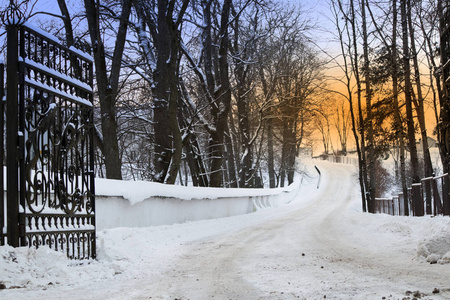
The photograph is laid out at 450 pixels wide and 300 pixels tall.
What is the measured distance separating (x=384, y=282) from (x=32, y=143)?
15.1 feet

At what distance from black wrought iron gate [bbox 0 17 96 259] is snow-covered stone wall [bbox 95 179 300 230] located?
1.87 meters

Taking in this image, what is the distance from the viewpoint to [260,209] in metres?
29.4

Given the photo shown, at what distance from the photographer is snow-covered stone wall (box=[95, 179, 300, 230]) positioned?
10.6m

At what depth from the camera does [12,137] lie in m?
6.58

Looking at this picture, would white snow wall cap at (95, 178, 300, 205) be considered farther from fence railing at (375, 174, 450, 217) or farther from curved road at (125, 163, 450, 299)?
fence railing at (375, 174, 450, 217)

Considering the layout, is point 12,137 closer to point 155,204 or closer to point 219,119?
point 155,204

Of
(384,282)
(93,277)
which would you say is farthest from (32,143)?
(384,282)

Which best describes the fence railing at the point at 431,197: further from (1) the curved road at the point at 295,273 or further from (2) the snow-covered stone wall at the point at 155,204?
(2) the snow-covered stone wall at the point at 155,204

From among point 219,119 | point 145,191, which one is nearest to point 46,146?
point 145,191

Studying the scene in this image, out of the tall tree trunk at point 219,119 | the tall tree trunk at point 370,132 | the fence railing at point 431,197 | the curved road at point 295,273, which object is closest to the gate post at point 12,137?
the curved road at point 295,273

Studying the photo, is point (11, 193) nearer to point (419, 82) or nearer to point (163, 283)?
point (163, 283)

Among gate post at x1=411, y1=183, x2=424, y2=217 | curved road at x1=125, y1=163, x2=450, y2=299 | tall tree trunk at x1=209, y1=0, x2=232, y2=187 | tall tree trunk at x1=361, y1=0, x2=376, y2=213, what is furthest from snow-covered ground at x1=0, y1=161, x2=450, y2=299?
tall tree trunk at x1=361, y1=0, x2=376, y2=213

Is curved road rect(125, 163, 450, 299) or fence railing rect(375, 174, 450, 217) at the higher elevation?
fence railing rect(375, 174, 450, 217)

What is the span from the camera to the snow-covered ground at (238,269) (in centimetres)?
535
